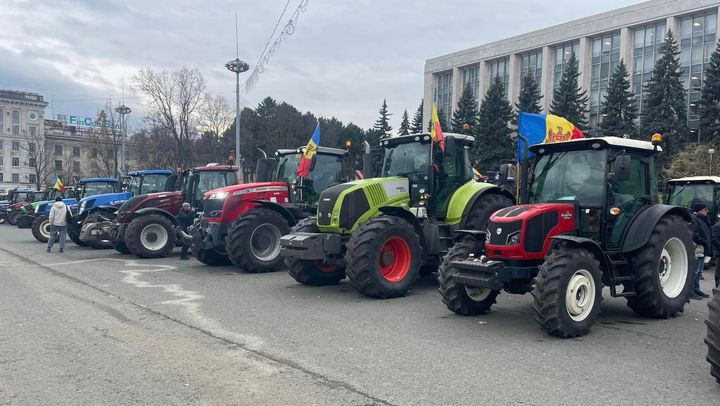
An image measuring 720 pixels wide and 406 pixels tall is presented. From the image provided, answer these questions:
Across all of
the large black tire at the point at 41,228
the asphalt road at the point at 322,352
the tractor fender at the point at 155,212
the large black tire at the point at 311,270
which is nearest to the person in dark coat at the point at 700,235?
the asphalt road at the point at 322,352

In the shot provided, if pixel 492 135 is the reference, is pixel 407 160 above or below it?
below

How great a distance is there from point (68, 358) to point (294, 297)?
4098 mm

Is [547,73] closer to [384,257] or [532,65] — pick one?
[532,65]

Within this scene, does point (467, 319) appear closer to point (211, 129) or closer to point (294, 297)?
point (294, 297)

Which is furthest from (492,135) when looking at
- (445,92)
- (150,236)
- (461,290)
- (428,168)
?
(461,290)

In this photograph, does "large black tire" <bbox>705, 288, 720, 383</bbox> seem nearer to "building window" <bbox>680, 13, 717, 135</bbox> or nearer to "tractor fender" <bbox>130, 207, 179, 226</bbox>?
"tractor fender" <bbox>130, 207, 179, 226</bbox>

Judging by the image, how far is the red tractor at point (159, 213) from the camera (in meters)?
15.4

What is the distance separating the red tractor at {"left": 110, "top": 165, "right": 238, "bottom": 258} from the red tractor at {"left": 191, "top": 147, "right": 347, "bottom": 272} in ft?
7.69

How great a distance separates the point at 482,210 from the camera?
35.3 ft

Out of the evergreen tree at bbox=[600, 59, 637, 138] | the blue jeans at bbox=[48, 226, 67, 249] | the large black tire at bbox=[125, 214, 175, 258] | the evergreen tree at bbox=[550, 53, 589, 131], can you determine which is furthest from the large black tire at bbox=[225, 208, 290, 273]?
the evergreen tree at bbox=[550, 53, 589, 131]

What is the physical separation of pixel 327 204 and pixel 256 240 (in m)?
3.17

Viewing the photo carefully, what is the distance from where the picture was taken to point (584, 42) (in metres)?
58.8

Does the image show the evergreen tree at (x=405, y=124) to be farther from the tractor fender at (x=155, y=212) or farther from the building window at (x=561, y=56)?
the tractor fender at (x=155, y=212)

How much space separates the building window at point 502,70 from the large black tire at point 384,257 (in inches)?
2368
